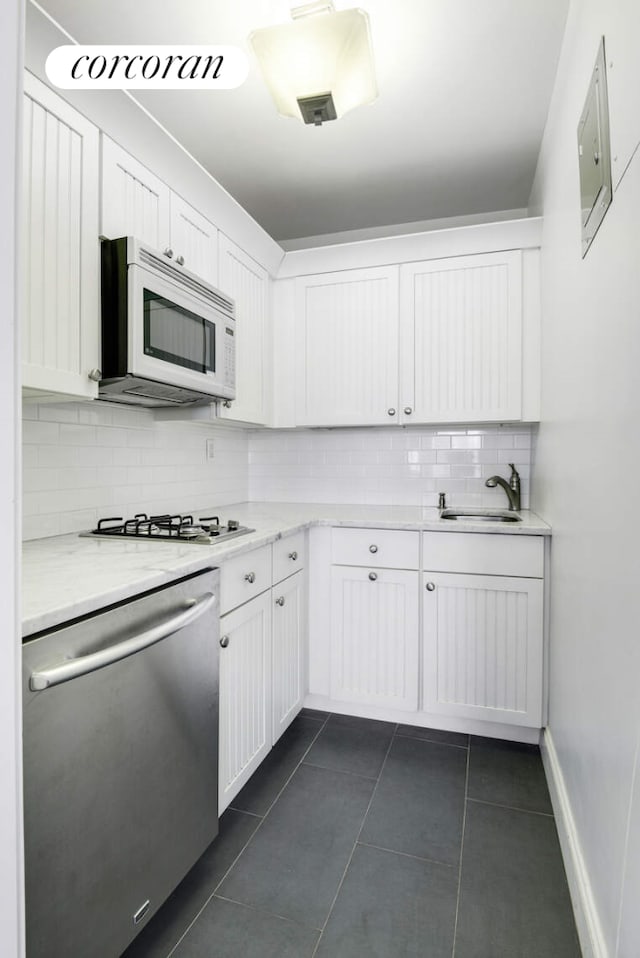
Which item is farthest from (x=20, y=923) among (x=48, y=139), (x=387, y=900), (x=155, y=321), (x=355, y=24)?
(x=355, y=24)

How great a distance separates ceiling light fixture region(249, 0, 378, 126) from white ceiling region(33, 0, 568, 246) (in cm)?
17

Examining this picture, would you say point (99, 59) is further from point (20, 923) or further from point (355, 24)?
point (20, 923)

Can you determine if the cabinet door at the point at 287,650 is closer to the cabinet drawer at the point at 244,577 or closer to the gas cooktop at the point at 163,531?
the cabinet drawer at the point at 244,577

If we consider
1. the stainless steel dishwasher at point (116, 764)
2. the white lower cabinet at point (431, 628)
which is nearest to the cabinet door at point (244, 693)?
the stainless steel dishwasher at point (116, 764)

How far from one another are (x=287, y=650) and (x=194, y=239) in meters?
1.67

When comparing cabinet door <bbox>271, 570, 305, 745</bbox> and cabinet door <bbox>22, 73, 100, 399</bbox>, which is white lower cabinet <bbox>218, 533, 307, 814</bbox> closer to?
cabinet door <bbox>271, 570, 305, 745</bbox>

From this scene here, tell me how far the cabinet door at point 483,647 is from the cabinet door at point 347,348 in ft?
3.05

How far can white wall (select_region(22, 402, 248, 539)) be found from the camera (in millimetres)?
1644

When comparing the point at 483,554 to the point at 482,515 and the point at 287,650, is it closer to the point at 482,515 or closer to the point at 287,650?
the point at 482,515

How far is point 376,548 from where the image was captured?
229 cm

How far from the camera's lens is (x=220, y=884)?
4.66 feet

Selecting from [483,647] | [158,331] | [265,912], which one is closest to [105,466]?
[158,331]

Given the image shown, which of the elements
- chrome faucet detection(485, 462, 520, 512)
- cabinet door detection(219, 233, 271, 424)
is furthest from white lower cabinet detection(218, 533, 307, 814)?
chrome faucet detection(485, 462, 520, 512)

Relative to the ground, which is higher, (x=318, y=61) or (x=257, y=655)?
(x=318, y=61)
